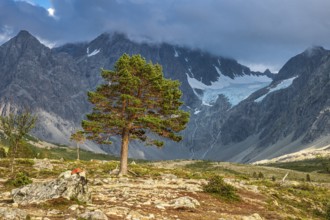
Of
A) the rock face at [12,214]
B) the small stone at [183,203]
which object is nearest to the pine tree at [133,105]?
the small stone at [183,203]

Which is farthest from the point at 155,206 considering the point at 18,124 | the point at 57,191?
the point at 18,124

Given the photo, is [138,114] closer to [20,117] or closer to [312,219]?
[20,117]

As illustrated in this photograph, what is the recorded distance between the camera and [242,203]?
32.5 meters

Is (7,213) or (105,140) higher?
(105,140)

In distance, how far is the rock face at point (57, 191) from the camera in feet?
78.2

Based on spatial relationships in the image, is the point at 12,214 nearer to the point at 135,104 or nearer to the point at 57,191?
the point at 57,191

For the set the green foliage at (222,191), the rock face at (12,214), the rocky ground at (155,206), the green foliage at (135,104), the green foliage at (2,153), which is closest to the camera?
the rock face at (12,214)

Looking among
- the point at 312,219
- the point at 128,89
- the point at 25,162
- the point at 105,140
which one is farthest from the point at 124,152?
the point at 312,219

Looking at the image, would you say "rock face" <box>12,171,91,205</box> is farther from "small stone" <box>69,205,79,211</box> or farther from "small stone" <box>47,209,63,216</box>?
"small stone" <box>47,209,63,216</box>

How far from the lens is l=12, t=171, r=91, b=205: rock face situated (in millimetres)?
23844

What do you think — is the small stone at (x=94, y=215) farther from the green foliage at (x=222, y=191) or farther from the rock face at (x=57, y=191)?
the green foliage at (x=222, y=191)

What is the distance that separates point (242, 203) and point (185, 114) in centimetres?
1881

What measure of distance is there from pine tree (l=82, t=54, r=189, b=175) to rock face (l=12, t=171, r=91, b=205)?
22.0m

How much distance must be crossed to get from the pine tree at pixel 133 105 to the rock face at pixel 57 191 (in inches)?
867
